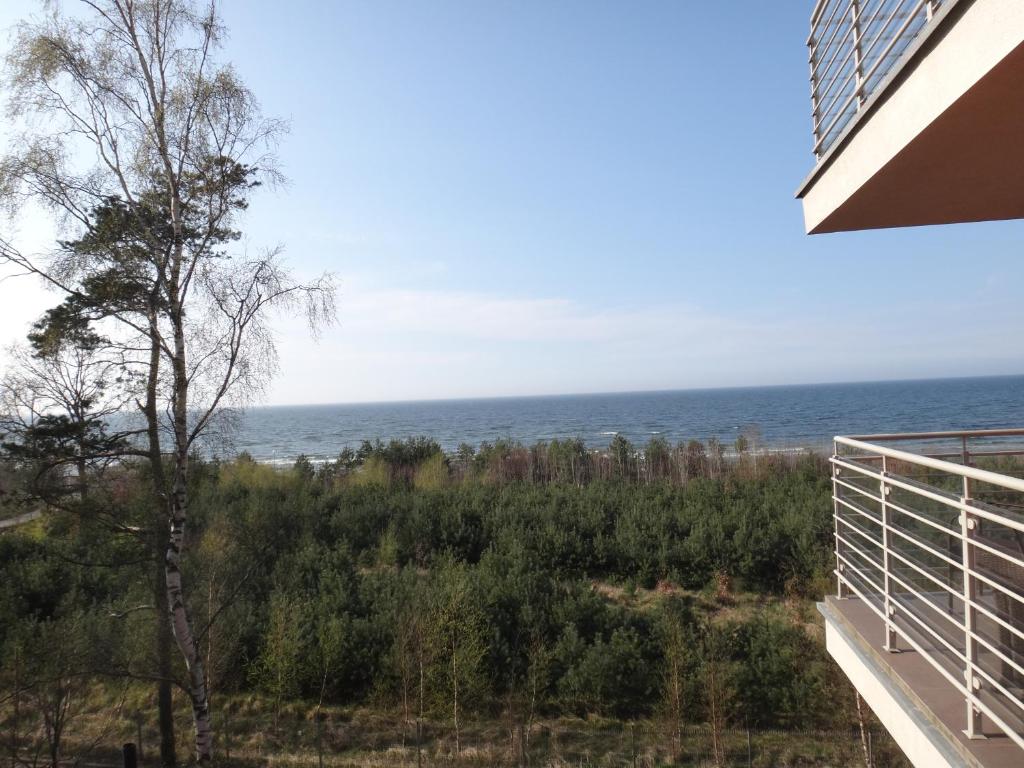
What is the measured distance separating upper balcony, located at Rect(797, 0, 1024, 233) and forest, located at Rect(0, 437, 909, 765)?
29.3 ft

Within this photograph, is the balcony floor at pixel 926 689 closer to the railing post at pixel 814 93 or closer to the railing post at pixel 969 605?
the railing post at pixel 969 605

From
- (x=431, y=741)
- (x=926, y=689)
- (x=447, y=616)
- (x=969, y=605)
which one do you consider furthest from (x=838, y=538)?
(x=447, y=616)

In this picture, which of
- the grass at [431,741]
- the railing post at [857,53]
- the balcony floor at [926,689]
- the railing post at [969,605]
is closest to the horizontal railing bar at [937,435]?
the balcony floor at [926,689]

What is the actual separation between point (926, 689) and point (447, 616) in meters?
12.0

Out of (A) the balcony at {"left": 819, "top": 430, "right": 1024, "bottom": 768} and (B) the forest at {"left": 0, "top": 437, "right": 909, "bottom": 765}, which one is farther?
(B) the forest at {"left": 0, "top": 437, "right": 909, "bottom": 765}

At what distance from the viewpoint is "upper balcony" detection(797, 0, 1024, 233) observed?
229 centimetres

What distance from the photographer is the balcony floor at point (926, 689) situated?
7.30 ft

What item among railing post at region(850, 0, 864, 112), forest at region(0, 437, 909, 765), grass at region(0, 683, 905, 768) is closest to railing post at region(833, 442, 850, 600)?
railing post at region(850, 0, 864, 112)

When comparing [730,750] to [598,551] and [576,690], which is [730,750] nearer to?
[576,690]

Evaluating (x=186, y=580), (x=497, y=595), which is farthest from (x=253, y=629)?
(x=497, y=595)

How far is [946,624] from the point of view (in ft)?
10.2

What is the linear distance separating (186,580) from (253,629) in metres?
2.34

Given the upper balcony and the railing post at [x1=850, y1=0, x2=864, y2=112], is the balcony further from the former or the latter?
the railing post at [x1=850, y1=0, x2=864, y2=112]

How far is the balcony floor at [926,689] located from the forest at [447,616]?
8.34 m
